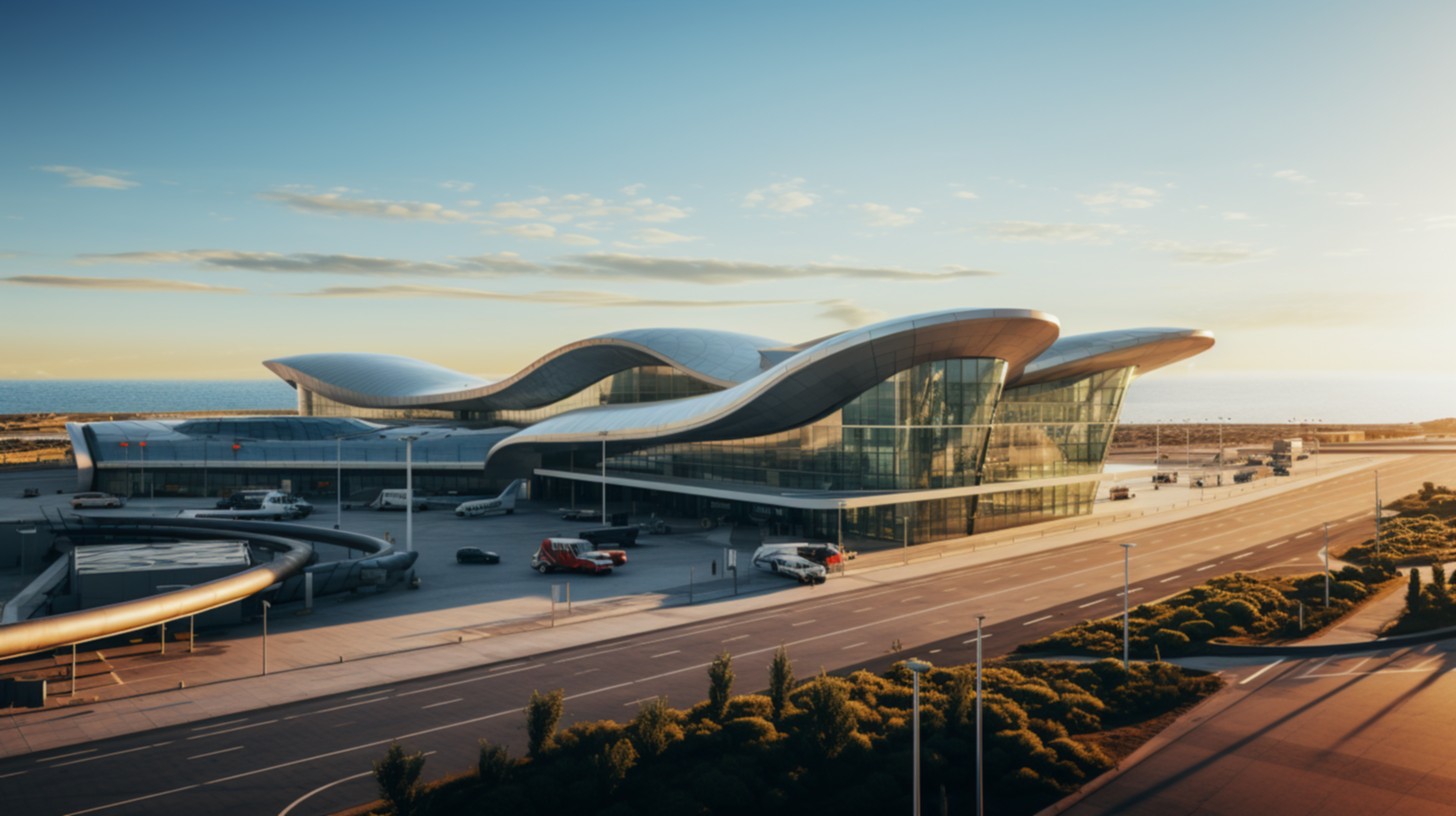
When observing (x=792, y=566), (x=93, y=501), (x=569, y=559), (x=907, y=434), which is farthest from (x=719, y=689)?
(x=93, y=501)

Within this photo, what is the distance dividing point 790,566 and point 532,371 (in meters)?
63.0

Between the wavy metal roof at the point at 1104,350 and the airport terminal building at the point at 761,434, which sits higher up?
the wavy metal roof at the point at 1104,350

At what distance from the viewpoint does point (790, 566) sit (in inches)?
2207

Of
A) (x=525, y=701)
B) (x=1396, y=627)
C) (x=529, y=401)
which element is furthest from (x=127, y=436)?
(x=1396, y=627)

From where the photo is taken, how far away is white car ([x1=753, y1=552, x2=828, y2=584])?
5456 centimetres

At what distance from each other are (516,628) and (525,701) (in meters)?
10.8

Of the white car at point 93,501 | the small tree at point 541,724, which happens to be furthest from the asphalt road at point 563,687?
the white car at point 93,501

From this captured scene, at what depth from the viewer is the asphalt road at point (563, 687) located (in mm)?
25375

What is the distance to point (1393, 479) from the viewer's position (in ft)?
401

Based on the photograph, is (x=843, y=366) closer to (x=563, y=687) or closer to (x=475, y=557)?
(x=475, y=557)

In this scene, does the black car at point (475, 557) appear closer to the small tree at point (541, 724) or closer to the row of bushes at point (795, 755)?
the row of bushes at point (795, 755)

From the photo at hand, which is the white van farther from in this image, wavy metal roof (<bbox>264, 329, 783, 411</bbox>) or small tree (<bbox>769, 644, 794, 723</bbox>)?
small tree (<bbox>769, 644, 794, 723</bbox>)

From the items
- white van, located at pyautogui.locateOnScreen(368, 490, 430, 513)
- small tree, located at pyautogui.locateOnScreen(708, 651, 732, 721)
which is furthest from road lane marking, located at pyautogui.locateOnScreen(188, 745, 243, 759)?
white van, located at pyautogui.locateOnScreen(368, 490, 430, 513)

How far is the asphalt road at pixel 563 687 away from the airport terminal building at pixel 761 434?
38.4 ft
